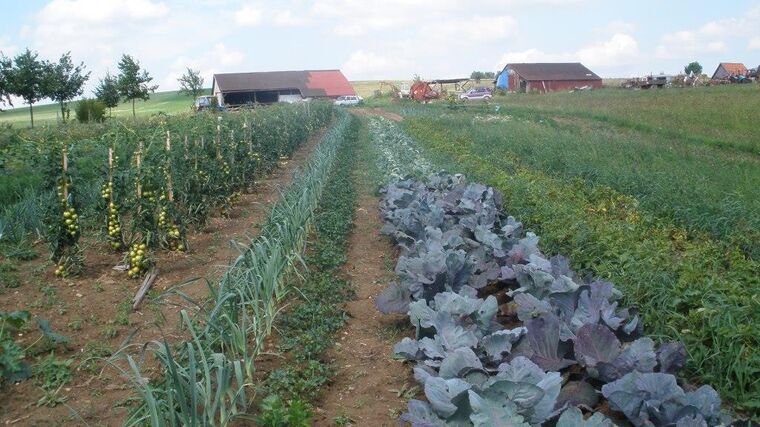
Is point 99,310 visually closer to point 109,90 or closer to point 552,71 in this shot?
point 109,90

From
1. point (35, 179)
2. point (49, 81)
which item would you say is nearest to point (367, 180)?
point (35, 179)

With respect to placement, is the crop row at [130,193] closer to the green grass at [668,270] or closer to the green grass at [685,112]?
the green grass at [668,270]

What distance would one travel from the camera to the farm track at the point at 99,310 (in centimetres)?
371

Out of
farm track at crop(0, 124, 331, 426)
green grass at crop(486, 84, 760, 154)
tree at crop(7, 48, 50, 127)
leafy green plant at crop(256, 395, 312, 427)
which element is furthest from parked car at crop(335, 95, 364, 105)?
leafy green plant at crop(256, 395, 312, 427)

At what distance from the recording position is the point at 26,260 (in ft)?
22.2

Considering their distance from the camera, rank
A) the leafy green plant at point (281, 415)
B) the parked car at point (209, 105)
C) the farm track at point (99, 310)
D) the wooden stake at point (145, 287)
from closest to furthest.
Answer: the leafy green plant at point (281, 415)
the farm track at point (99, 310)
the wooden stake at point (145, 287)
the parked car at point (209, 105)

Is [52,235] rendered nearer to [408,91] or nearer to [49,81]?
[49,81]

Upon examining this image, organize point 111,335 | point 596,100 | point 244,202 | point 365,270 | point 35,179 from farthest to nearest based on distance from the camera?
point 596,100 < point 244,202 < point 35,179 < point 365,270 < point 111,335

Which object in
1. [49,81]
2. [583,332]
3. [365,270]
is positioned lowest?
[365,270]

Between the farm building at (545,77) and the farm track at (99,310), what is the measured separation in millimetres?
55085

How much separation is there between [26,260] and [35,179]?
337cm

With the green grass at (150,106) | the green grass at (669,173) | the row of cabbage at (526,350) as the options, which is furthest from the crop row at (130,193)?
the green grass at (150,106)

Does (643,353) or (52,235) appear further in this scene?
(52,235)

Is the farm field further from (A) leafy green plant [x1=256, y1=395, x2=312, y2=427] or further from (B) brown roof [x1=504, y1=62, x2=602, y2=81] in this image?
(B) brown roof [x1=504, y1=62, x2=602, y2=81]
